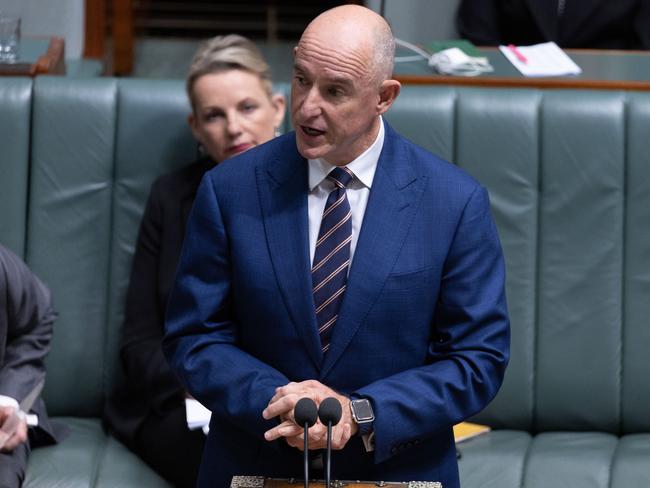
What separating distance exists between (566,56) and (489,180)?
2.22ft

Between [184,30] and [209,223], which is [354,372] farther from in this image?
[184,30]

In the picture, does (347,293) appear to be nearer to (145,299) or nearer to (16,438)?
(16,438)

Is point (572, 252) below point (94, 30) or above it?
below

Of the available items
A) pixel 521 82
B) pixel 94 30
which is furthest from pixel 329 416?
pixel 94 30

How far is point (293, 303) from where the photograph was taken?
215cm

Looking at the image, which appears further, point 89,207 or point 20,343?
point 89,207

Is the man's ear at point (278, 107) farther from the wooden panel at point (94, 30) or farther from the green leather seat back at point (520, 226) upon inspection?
the wooden panel at point (94, 30)

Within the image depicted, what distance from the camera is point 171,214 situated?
3.20m

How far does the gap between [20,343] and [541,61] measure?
169 centimetres

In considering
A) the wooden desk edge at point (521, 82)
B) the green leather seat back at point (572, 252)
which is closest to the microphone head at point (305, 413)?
the green leather seat back at point (572, 252)

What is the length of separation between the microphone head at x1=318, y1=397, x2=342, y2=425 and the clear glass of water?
75.8 inches

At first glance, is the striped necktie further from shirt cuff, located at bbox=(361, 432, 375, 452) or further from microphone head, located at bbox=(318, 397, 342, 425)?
microphone head, located at bbox=(318, 397, 342, 425)

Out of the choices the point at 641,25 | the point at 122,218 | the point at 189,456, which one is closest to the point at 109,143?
the point at 122,218

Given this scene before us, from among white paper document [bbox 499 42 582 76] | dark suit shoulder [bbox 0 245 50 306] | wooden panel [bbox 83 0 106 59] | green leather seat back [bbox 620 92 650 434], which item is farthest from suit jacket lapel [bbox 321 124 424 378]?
wooden panel [bbox 83 0 106 59]
